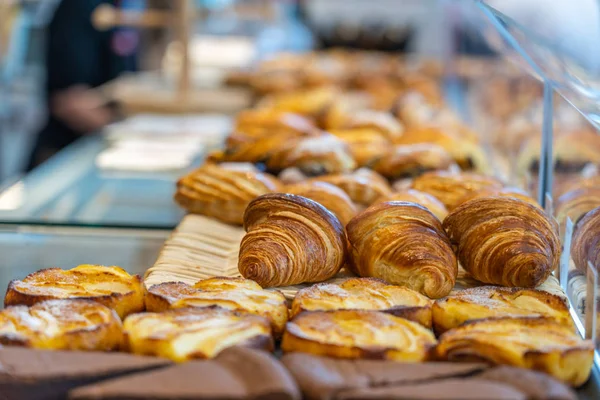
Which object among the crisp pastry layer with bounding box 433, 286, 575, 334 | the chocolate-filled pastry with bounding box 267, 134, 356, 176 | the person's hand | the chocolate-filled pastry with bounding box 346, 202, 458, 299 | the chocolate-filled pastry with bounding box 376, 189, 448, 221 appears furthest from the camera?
the person's hand

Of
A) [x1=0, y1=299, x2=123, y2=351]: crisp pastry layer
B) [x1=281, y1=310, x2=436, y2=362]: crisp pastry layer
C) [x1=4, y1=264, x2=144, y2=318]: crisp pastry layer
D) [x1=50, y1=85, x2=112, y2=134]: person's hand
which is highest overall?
[x1=0, y1=299, x2=123, y2=351]: crisp pastry layer

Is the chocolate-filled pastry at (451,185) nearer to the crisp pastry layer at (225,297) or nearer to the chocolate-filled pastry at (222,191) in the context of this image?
the chocolate-filled pastry at (222,191)

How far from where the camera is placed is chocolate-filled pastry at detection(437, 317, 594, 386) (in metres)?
0.83

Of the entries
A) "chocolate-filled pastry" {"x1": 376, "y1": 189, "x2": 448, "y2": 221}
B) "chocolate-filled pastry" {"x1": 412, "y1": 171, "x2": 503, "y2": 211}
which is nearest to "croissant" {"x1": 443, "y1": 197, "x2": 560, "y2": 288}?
"chocolate-filled pastry" {"x1": 376, "y1": 189, "x2": 448, "y2": 221}

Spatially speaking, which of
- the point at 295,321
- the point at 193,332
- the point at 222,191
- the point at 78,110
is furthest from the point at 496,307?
the point at 78,110

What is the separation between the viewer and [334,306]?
3.23ft

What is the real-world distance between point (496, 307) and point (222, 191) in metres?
0.71

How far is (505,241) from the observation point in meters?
1.12

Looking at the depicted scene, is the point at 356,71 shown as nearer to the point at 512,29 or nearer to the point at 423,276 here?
the point at 512,29

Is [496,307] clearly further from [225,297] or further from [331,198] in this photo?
[331,198]

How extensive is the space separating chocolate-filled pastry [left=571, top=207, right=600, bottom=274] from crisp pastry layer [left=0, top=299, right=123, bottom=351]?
2.01ft

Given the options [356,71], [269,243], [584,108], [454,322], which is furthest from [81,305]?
[356,71]

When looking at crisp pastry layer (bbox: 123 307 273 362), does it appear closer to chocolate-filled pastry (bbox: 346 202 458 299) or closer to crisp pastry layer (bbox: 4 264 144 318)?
crisp pastry layer (bbox: 4 264 144 318)

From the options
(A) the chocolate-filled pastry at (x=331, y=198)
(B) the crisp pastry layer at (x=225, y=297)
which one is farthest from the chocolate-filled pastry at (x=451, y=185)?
(B) the crisp pastry layer at (x=225, y=297)
